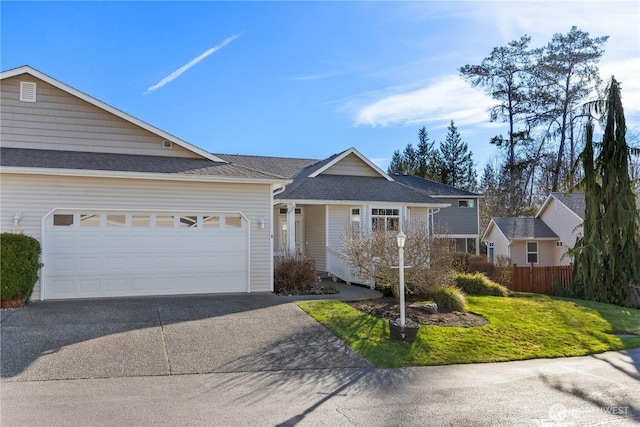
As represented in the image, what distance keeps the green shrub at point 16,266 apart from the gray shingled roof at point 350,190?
8252 millimetres

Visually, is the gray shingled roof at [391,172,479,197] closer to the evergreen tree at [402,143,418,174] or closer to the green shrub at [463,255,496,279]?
the green shrub at [463,255,496,279]

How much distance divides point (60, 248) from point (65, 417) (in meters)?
7.69

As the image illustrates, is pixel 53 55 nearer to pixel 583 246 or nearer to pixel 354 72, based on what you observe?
pixel 354 72

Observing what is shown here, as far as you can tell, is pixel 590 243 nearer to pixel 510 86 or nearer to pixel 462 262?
pixel 462 262

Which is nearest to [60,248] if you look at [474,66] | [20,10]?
[20,10]

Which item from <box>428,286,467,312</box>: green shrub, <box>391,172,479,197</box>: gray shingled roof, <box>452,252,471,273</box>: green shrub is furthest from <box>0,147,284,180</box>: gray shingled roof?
<box>391,172,479,197</box>: gray shingled roof

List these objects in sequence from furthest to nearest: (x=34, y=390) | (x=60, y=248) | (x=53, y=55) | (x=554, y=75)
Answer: (x=554, y=75) → (x=53, y=55) → (x=60, y=248) → (x=34, y=390)

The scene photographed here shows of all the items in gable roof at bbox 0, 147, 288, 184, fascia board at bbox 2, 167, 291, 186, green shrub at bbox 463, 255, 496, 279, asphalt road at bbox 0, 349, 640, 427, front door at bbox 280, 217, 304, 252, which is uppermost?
gable roof at bbox 0, 147, 288, 184

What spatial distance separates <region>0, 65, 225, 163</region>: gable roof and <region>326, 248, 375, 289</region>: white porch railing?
5402 millimetres

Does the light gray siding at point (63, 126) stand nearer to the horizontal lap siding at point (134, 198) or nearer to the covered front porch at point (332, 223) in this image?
the horizontal lap siding at point (134, 198)

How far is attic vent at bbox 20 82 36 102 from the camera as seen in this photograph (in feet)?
43.4

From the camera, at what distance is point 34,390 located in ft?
19.8

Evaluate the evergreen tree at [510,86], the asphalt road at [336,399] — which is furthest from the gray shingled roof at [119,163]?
the evergreen tree at [510,86]

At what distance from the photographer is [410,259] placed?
12.2 meters
